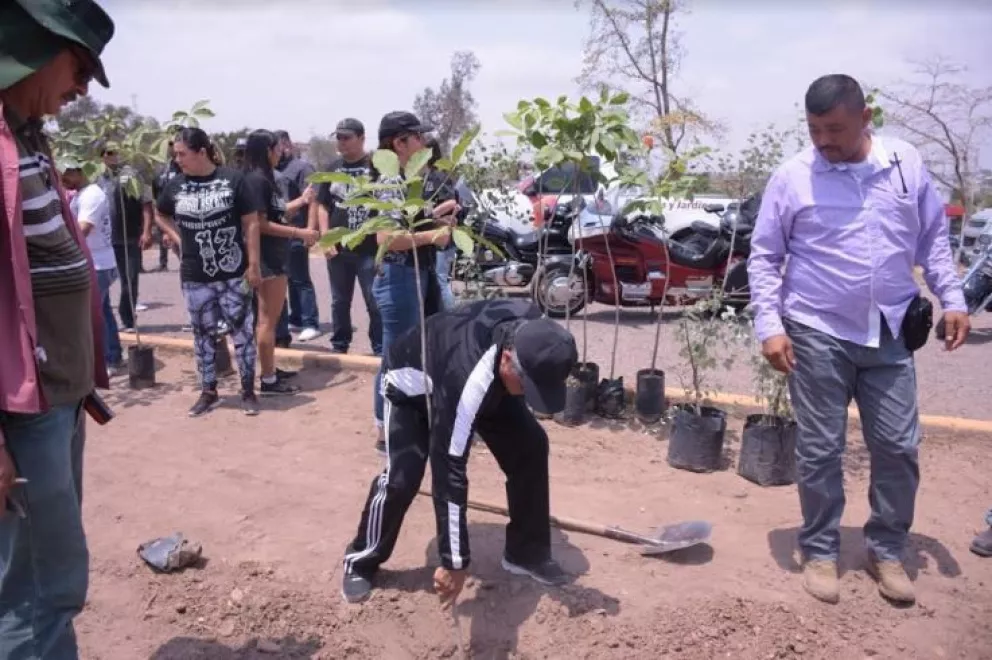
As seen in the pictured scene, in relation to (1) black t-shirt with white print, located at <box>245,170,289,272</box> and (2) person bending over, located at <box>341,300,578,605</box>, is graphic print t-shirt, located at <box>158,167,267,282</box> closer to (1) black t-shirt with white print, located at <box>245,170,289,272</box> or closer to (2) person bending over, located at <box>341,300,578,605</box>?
(1) black t-shirt with white print, located at <box>245,170,289,272</box>

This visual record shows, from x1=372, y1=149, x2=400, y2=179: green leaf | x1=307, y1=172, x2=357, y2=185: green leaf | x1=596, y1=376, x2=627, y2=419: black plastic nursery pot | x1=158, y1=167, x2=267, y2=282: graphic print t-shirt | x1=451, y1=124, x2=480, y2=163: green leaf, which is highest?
x1=451, y1=124, x2=480, y2=163: green leaf

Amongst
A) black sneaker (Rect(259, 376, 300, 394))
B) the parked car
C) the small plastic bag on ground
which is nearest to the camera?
the small plastic bag on ground

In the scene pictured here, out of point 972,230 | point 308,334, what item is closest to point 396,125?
point 308,334

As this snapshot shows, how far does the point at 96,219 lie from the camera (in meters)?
5.87

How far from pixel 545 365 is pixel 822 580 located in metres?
1.53

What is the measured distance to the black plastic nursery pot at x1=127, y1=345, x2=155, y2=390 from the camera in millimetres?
5746

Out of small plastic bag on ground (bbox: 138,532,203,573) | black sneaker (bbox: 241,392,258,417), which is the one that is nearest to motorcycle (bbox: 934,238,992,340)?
black sneaker (bbox: 241,392,258,417)

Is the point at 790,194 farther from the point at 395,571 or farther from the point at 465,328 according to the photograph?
the point at 395,571

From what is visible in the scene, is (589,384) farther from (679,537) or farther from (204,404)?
(204,404)

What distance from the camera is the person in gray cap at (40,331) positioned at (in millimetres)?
1786

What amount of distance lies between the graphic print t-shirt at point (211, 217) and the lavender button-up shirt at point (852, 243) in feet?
10.4

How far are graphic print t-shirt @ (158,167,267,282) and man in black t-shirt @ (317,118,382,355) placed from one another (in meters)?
0.58

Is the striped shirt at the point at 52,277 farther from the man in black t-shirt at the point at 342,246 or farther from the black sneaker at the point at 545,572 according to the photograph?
the man in black t-shirt at the point at 342,246

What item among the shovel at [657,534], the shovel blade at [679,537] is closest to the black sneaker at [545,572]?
the shovel at [657,534]
